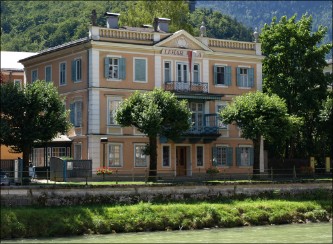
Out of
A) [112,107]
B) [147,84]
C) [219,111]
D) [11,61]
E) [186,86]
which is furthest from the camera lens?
[11,61]

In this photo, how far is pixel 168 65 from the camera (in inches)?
2309

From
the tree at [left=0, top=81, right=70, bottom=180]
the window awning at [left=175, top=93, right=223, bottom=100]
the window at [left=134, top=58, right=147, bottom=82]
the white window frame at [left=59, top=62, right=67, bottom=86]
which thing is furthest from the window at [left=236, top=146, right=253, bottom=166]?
the tree at [left=0, top=81, right=70, bottom=180]

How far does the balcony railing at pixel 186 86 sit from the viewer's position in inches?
2288

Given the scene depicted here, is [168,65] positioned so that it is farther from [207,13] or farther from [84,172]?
[207,13]

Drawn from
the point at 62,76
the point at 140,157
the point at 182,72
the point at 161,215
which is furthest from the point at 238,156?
the point at 161,215

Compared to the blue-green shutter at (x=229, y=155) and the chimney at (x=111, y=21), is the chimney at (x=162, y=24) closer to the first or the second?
the chimney at (x=111, y=21)

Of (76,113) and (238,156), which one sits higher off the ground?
(76,113)

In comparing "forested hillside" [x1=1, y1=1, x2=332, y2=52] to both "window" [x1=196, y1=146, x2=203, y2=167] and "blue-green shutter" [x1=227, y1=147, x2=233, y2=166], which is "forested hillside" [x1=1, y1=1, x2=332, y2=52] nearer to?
"blue-green shutter" [x1=227, y1=147, x2=233, y2=166]

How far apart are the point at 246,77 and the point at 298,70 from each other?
5114 mm

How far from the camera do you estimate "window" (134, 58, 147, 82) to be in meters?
57.0

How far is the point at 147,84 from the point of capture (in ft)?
189

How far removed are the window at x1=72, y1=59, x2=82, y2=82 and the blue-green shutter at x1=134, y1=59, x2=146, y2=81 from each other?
4.17m

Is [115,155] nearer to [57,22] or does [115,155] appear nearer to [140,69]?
[140,69]

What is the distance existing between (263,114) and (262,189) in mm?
7345
